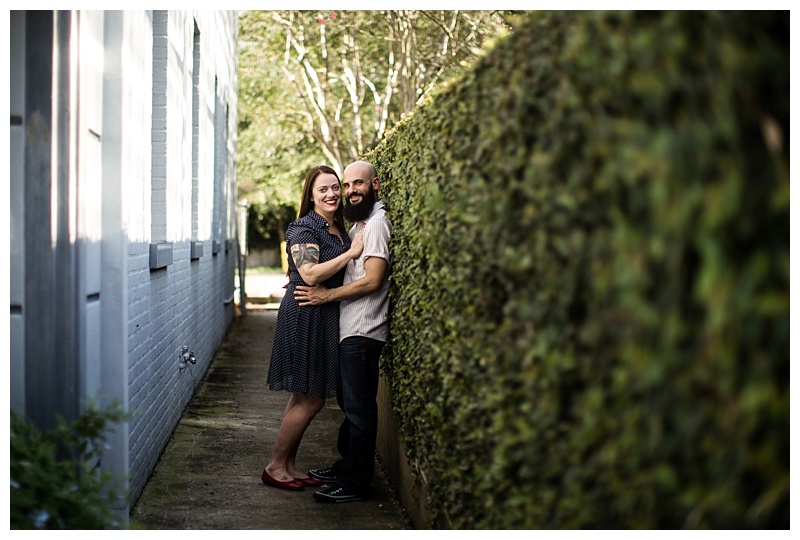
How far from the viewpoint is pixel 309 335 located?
543cm

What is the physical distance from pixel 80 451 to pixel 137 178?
183 centimetres

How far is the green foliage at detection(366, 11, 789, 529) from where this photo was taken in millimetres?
1733

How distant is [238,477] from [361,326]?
138 cm

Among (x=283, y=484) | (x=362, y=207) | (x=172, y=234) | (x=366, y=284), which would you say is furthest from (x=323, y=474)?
(x=172, y=234)

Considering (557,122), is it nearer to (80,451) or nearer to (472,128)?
(472,128)

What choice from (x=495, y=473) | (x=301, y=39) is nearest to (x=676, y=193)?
(x=495, y=473)

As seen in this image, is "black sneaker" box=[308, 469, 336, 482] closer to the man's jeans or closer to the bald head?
the man's jeans

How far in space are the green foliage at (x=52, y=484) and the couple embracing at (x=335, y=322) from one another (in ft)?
6.41

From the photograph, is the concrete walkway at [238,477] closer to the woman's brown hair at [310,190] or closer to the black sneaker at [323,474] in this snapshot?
the black sneaker at [323,474]

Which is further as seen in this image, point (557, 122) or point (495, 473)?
point (495, 473)

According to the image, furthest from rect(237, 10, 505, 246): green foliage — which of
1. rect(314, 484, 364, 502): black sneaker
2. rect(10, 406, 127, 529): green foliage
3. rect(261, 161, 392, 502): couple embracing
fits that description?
rect(10, 406, 127, 529): green foliage

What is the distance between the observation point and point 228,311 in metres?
14.3

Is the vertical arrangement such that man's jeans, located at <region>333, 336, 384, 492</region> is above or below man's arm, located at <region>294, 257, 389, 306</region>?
below

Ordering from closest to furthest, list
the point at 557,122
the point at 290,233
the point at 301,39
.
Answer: the point at 557,122 → the point at 290,233 → the point at 301,39
